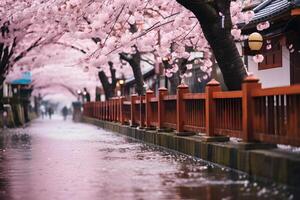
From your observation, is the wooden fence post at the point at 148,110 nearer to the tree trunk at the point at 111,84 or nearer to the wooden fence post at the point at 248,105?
the wooden fence post at the point at 248,105

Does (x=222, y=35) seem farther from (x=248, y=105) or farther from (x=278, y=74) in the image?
(x=278, y=74)

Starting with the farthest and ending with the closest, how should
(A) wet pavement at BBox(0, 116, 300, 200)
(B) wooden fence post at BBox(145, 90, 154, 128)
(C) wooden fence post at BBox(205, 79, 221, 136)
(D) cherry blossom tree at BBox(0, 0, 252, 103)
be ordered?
(B) wooden fence post at BBox(145, 90, 154, 128) < (D) cherry blossom tree at BBox(0, 0, 252, 103) < (C) wooden fence post at BBox(205, 79, 221, 136) < (A) wet pavement at BBox(0, 116, 300, 200)

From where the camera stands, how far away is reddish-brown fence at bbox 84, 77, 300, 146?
10.1m

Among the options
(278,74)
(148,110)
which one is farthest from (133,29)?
(278,74)

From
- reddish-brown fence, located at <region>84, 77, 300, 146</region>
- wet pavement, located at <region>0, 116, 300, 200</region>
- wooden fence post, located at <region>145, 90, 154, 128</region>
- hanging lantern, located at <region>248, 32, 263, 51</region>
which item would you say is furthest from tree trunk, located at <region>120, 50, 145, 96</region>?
hanging lantern, located at <region>248, 32, 263, 51</region>

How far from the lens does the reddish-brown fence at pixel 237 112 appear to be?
10.1m

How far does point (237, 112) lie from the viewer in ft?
42.3

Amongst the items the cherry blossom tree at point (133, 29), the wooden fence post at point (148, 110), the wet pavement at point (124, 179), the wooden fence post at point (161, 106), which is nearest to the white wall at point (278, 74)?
the cherry blossom tree at point (133, 29)

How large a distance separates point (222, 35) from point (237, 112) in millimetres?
2478

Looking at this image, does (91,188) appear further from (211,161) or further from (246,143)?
(211,161)

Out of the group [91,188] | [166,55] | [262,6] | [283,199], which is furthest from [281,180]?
[166,55]

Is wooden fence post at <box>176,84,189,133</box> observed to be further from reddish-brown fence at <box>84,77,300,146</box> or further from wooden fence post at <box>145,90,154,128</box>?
wooden fence post at <box>145,90,154,128</box>

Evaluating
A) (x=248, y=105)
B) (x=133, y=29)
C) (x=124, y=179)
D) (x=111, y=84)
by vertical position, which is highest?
(x=133, y=29)

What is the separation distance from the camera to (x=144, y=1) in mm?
20875
